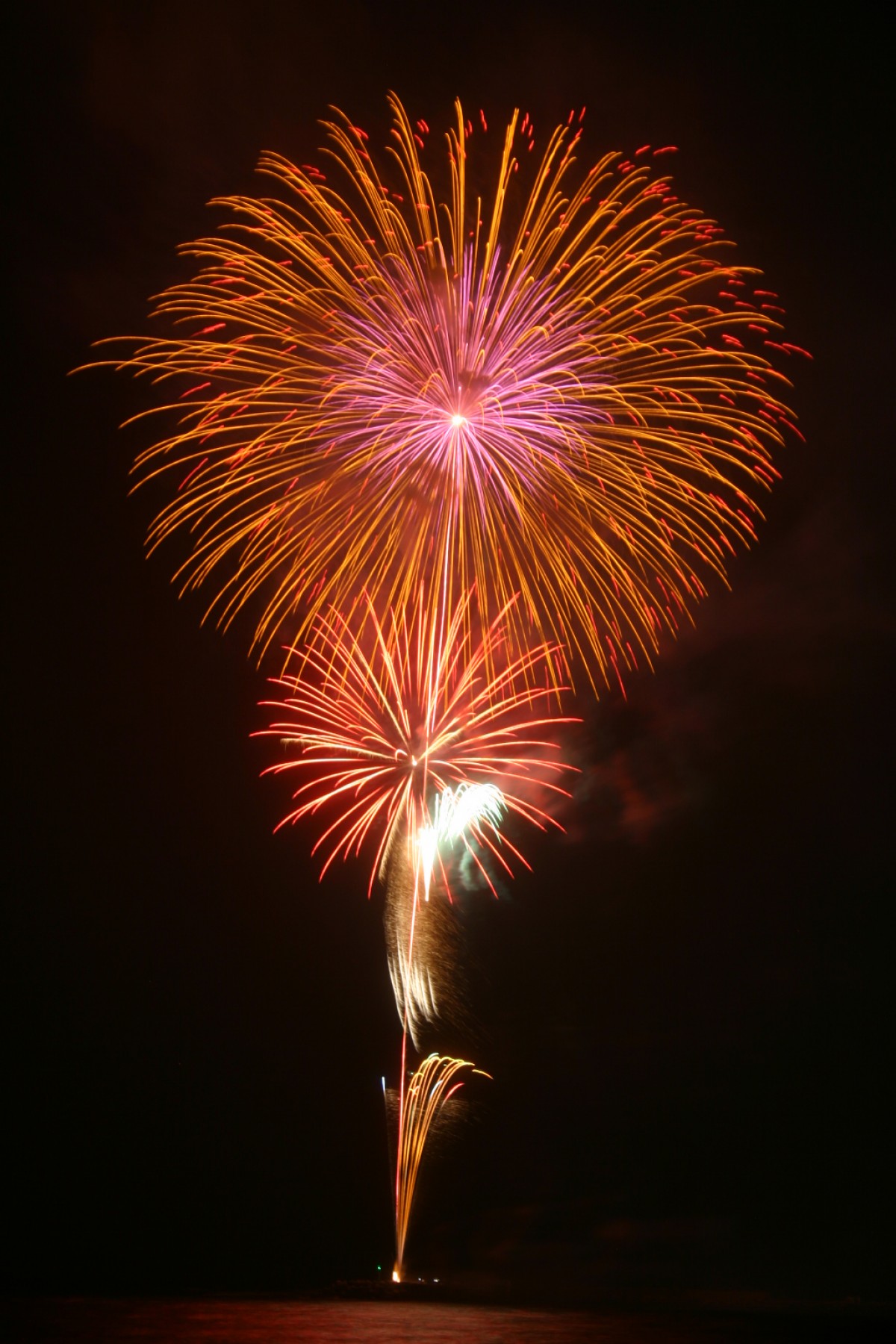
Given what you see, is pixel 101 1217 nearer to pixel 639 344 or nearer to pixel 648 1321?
pixel 648 1321

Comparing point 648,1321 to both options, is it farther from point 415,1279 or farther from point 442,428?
point 442,428

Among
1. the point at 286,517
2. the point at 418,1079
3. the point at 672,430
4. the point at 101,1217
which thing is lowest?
the point at 101,1217

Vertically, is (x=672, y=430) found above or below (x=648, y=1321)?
above

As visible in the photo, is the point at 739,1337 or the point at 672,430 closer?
the point at 672,430

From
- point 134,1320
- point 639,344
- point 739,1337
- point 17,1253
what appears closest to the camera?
point 639,344

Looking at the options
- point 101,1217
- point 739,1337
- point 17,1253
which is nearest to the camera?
point 739,1337

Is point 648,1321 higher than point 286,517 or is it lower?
lower

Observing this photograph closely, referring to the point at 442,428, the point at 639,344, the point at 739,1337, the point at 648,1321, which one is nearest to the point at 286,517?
the point at 442,428

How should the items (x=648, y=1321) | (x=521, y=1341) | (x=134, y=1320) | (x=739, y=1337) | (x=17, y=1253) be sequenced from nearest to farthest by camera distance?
(x=521, y=1341) < (x=134, y=1320) < (x=739, y=1337) < (x=648, y=1321) < (x=17, y=1253)

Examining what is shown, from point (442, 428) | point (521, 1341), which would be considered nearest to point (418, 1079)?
point (521, 1341)
